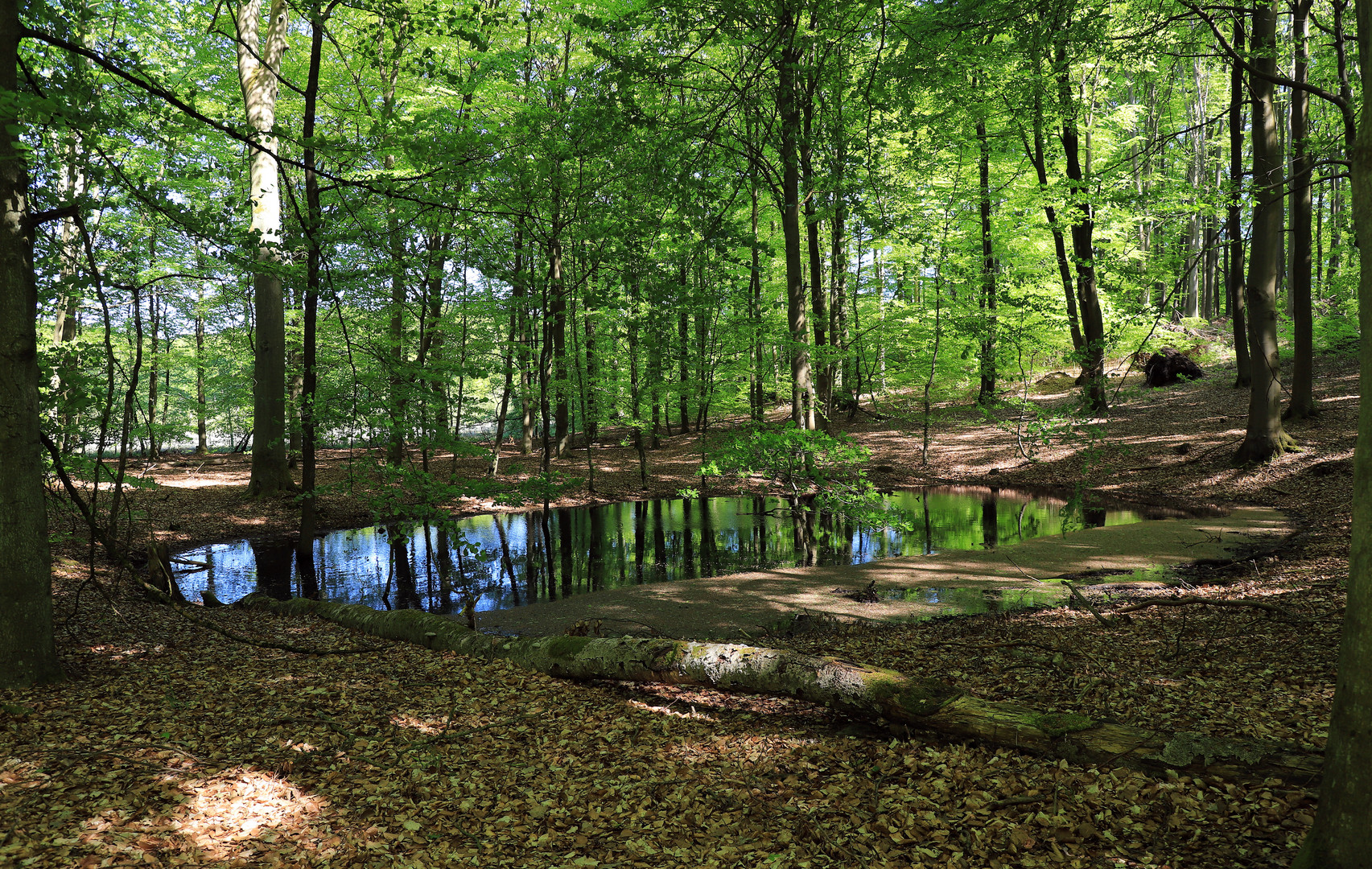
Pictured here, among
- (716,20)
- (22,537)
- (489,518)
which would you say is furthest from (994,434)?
(22,537)

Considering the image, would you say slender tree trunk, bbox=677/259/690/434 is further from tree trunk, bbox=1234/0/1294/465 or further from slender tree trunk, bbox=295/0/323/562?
tree trunk, bbox=1234/0/1294/465

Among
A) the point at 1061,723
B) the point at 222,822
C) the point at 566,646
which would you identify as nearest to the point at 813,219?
the point at 566,646

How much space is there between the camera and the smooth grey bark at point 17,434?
180 inches

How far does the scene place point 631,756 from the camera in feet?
14.7

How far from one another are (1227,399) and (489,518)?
2154 centimetres

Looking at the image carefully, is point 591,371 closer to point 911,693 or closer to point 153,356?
point 153,356

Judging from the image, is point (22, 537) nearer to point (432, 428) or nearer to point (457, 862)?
point (457, 862)

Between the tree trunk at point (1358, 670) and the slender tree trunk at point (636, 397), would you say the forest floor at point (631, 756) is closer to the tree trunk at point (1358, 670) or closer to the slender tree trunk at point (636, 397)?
the tree trunk at point (1358, 670)

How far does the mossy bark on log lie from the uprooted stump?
24204mm

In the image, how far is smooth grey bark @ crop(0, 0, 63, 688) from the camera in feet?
15.0

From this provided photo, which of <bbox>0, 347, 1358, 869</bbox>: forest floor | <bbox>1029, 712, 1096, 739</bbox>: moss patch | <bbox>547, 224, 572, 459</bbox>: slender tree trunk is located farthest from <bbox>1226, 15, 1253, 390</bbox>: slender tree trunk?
<bbox>547, 224, 572, 459</bbox>: slender tree trunk

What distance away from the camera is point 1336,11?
1164cm

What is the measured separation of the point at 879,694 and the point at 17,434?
6059mm

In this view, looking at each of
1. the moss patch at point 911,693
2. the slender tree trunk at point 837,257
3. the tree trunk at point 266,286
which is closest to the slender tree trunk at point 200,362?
the tree trunk at point 266,286
